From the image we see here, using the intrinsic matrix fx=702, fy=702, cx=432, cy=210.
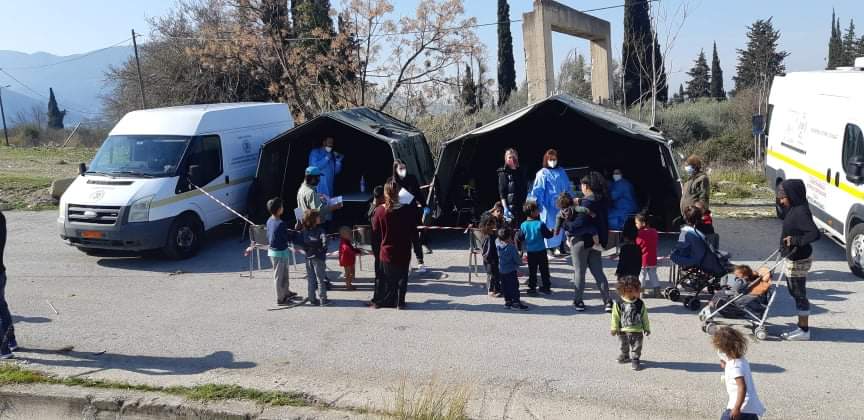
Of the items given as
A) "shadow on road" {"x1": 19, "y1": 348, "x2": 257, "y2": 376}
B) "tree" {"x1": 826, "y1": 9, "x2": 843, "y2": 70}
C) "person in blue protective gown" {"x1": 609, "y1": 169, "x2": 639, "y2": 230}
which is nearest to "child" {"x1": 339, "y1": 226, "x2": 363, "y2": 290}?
"shadow on road" {"x1": 19, "y1": 348, "x2": 257, "y2": 376}

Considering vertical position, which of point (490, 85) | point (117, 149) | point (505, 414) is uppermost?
point (490, 85)

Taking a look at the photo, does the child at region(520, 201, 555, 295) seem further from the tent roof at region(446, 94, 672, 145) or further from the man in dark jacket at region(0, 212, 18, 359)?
the man in dark jacket at region(0, 212, 18, 359)

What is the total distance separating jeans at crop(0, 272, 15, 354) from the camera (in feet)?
23.4

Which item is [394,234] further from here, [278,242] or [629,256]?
[629,256]

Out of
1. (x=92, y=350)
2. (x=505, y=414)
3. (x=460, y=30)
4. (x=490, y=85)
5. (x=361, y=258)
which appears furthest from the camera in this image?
(x=490, y=85)

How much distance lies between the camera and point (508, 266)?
8.41m

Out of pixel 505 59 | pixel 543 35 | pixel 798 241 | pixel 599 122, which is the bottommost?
pixel 798 241

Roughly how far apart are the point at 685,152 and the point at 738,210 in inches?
521

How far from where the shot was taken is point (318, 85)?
23391 millimetres

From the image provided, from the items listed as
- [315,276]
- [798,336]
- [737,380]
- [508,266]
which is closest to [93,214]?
[315,276]

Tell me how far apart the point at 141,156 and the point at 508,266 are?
6.83m

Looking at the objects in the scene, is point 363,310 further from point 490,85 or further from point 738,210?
point 490,85

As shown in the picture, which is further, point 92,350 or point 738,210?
point 738,210

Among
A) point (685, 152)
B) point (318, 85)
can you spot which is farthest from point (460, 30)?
point (685, 152)
